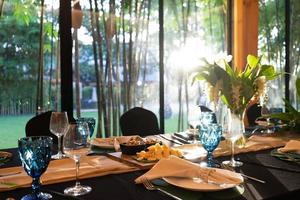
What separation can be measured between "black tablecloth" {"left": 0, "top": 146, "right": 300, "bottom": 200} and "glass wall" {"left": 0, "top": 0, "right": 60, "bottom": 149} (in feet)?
7.56

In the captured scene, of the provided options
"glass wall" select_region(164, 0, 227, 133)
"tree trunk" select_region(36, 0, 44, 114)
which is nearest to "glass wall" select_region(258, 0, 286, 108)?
"glass wall" select_region(164, 0, 227, 133)

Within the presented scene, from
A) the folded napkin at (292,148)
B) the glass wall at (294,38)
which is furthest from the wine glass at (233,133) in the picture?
the glass wall at (294,38)

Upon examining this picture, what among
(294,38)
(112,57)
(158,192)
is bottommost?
(158,192)

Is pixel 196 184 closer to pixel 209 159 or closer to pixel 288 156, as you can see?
pixel 209 159

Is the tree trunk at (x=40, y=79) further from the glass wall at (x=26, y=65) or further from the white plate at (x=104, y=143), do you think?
the white plate at (x=104, y=143)

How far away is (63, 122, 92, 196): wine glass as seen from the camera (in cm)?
114

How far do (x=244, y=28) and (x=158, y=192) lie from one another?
395cm

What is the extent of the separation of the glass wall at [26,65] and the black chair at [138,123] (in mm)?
1137

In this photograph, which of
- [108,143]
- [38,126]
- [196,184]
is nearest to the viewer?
[196,184]

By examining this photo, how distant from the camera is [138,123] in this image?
2584mm

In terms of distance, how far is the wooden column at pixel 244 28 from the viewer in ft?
15.2

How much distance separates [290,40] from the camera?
16.4 feet

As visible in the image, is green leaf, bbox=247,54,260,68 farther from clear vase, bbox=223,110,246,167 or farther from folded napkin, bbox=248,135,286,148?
folded napkin, bbox=248,135,286,148

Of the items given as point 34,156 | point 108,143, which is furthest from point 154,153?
point 34,156
